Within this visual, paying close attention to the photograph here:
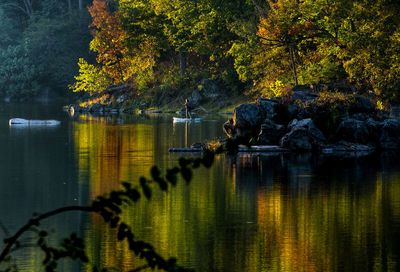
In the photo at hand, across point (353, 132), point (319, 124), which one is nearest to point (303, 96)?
point (319, 124)

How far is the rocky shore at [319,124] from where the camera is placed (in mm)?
33688

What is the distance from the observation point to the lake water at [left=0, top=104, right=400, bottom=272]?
14828mm

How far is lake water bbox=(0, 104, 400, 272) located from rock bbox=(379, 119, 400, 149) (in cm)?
250

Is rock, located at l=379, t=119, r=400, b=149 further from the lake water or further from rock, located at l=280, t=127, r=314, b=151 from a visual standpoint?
rock, located at l=280, t=127, r=314, b=151

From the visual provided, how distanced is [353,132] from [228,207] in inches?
610

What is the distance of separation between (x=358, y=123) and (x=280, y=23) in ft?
55.5

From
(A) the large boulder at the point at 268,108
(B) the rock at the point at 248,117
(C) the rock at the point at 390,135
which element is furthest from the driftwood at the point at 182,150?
(C) the rock at the point at 390,135

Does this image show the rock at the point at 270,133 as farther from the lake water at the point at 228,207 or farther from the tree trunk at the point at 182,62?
the tree trunk at the point at 182,62

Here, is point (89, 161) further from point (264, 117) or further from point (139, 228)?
point (139, 228)

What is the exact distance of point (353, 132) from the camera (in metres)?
34.3

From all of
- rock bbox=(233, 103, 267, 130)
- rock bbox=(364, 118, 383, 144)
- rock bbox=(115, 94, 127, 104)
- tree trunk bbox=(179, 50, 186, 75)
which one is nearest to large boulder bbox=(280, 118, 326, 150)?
rock bbox=(233, 103, 267, 130)

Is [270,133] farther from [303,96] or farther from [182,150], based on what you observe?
[182,150]

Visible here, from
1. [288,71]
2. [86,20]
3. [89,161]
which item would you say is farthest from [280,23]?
[86,20]

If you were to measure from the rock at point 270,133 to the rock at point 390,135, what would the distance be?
4.64 metres
